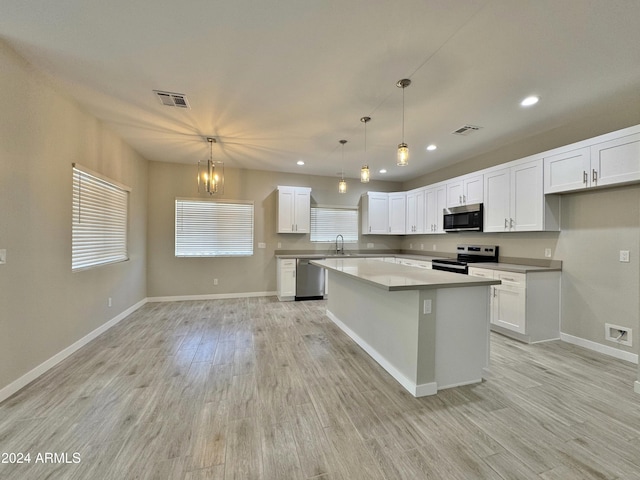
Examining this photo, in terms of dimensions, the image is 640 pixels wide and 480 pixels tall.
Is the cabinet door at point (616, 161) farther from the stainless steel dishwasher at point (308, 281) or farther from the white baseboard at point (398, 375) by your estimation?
the stainless steel dishwasher at point (308, 281)

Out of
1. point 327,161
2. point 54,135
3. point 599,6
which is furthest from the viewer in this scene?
point 327,161

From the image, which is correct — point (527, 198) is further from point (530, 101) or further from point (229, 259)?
point (229, 259)

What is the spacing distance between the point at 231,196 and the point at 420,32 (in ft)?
15.6

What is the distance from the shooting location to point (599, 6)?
5.63ft

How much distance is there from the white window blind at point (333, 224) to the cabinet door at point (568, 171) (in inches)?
154

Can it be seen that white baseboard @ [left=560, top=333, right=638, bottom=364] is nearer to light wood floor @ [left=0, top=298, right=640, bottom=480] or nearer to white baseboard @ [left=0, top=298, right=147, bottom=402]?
light wood floor @ [left=0, top=298, right=640, bottom=480]

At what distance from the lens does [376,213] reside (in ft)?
21.0

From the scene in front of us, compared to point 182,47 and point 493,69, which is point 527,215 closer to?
point 493,69

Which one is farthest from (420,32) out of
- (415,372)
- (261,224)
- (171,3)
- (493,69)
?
(261,224)

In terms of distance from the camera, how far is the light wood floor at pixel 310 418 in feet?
5.06

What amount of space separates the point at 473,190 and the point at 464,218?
0.49m

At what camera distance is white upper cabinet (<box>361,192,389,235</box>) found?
6.38 m

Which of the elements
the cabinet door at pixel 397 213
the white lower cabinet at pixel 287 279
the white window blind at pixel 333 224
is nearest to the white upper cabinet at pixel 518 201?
the cabinet door at pixel 397 213

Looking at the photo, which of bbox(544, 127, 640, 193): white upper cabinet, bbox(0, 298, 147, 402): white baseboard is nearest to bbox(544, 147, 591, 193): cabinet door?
bbox(544, 127, 640, 193): white upper cabinet
